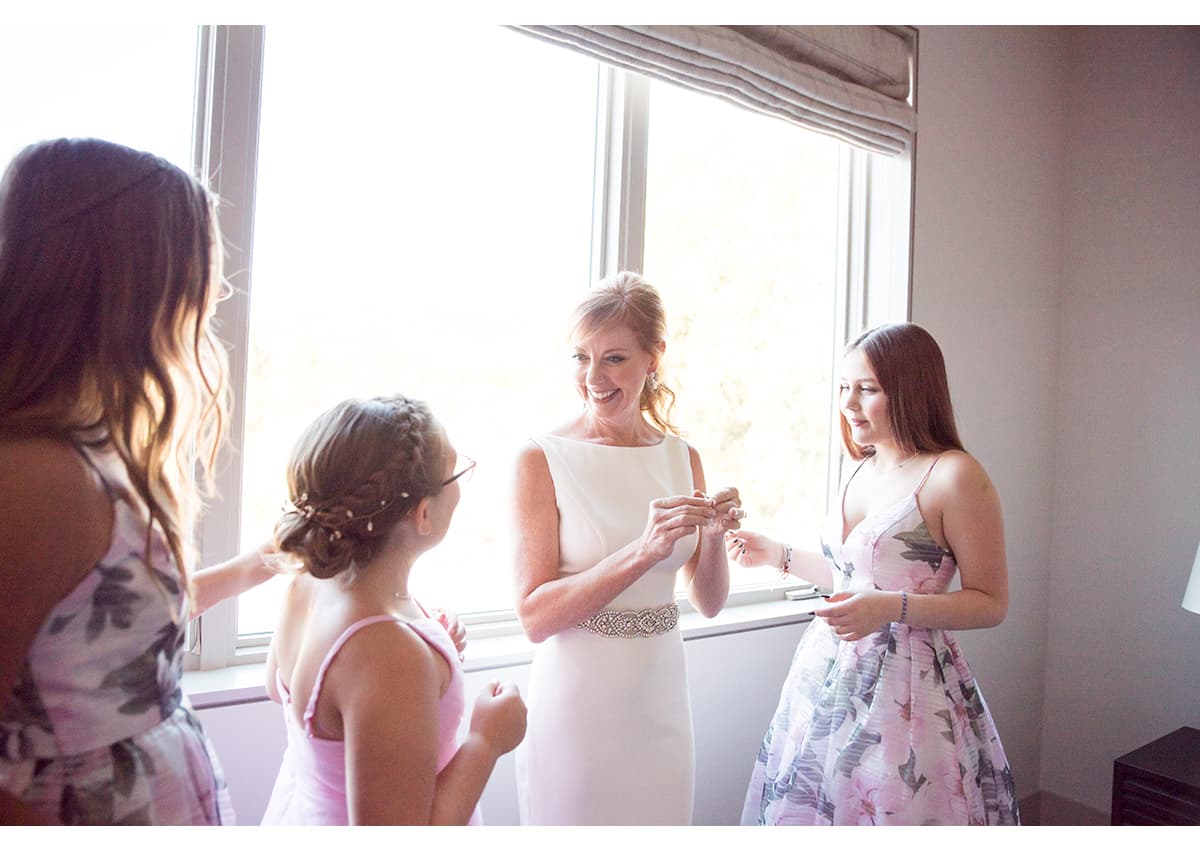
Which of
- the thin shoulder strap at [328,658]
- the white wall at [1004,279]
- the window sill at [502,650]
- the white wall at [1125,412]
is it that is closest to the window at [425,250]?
the window sill at [502,650]

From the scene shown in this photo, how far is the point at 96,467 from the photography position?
78 cm

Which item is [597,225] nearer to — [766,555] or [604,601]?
[766,555]

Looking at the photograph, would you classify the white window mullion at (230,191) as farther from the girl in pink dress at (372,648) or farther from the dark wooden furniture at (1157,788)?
the dark wooden furniture at (1157,788)

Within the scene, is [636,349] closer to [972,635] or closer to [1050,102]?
[972,635]

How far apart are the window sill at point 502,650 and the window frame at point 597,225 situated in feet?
0.08

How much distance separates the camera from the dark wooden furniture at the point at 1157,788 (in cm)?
212

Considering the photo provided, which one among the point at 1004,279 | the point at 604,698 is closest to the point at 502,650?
the point at 604,698

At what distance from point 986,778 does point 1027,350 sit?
64.8 inches

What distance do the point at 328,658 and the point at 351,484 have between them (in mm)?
193

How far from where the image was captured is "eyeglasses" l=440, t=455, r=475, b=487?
3.38ft

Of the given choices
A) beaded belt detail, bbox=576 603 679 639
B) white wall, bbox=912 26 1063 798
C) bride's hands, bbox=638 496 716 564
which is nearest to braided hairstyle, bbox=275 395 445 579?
Result: bride's hands, bbox=638 496 716 564

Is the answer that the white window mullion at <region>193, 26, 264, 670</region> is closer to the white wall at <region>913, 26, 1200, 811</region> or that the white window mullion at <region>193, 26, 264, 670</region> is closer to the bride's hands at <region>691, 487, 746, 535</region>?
the bride's hands at <region>691, 487, 746, 535</region>

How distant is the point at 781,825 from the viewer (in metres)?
1.58

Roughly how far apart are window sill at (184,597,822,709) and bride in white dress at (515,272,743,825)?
0.23 meters
